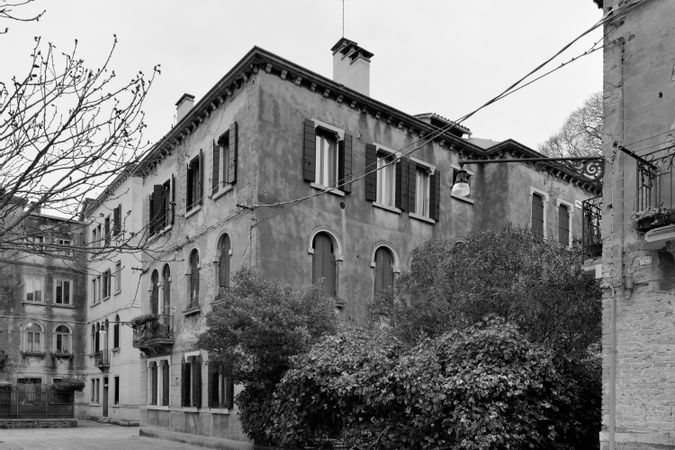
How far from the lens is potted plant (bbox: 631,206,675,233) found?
9312 mm

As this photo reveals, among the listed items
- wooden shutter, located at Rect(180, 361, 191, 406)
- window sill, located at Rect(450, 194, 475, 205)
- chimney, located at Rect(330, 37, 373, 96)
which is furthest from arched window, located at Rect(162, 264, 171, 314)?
window sill, located at Rect(450, 194, 475, 205)

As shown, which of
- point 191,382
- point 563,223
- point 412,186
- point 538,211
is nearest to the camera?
point 191,382

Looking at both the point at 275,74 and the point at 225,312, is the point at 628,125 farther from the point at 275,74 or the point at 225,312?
the point at 275,74

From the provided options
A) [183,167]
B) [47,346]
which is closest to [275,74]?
[183,167]

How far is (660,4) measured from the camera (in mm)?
10258

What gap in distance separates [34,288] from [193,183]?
22378 millimetres

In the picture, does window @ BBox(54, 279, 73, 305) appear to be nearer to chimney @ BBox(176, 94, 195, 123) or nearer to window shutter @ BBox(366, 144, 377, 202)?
chimney @ BBox(176, 94, 195, 123)

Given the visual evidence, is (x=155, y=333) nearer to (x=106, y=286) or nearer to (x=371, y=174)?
(x=371, y=174)

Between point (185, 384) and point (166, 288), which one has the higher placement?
point (166, 288)

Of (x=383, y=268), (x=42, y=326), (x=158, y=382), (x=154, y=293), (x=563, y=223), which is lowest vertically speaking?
(x=158, y=382)

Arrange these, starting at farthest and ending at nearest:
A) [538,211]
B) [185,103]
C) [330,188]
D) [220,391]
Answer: [538,211] < [185,103] < [330,188] < [220,391]

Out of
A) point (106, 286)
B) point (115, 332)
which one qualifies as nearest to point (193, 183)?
point (115, 332)

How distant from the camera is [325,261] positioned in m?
20.4

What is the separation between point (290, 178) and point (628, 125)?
1091 cm
